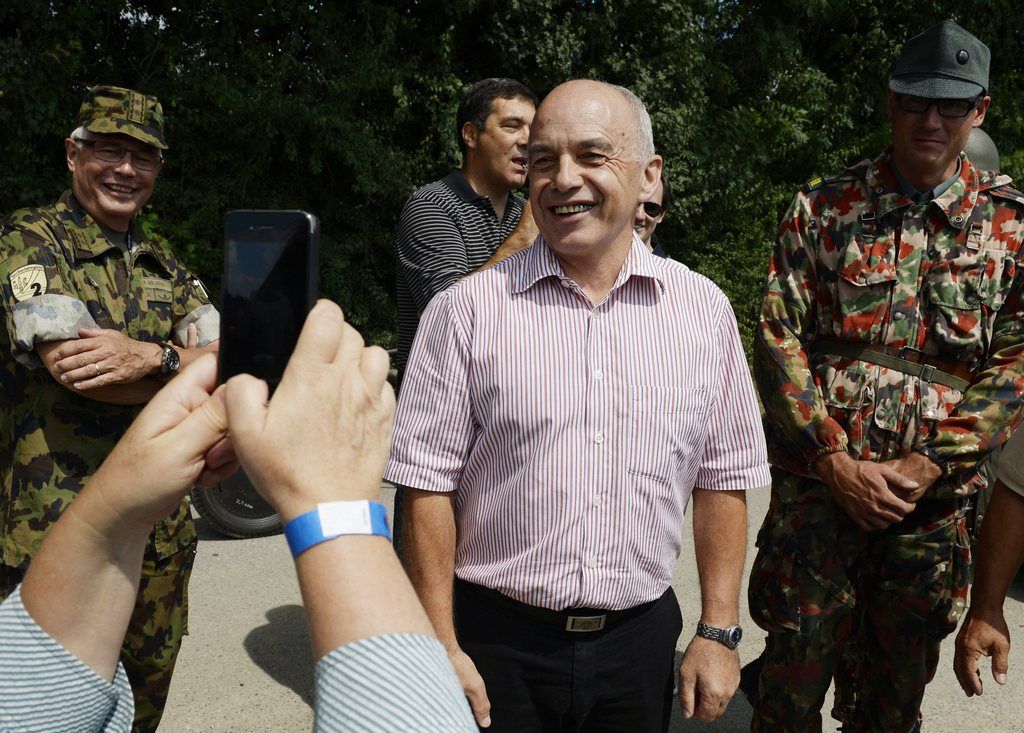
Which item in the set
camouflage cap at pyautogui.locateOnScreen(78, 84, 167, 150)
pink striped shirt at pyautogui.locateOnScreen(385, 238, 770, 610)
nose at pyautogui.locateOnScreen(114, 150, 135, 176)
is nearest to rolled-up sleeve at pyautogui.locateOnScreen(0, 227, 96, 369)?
nose at pyautogui.locateOnScreen(114, 150, 135, 176)

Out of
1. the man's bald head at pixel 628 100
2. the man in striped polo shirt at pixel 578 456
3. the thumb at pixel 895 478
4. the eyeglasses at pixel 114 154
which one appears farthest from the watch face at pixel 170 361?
the thumb at pixel 895 478

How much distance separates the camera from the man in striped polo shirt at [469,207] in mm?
3213

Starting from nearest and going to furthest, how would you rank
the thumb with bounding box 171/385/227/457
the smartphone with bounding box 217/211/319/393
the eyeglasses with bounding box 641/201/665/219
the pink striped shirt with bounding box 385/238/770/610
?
the thumb with bounding box 171/385/227/457
the smartphone with bounding box 217/211/319/393
the pink striped shirt with bounding box 385/238/770/610
the eyeglasses with bounding box 641/201/665/219

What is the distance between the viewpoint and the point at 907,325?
298cm

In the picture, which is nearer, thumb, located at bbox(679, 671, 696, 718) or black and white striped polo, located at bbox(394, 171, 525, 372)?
thumb, located at bbox(679, 671, 696, 718)

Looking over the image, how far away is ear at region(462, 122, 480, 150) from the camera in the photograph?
3625mm

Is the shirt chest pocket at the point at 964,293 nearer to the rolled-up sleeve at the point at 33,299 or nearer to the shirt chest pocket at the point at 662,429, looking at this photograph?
the shirt chest pocket at the point at 662,429

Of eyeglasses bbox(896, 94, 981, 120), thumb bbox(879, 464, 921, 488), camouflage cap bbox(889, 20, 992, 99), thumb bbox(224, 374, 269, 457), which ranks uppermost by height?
camouflage cap bbox(889, 20, 992, 99)

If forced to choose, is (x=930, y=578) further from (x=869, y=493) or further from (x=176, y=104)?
(x=176, y=104)

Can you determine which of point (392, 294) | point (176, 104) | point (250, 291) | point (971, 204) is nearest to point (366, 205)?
point (392, 294)

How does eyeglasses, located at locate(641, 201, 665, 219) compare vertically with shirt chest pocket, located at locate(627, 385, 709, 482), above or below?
above

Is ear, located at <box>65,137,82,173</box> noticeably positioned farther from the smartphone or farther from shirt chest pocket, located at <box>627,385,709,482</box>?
the smartphone

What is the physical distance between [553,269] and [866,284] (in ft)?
4.30

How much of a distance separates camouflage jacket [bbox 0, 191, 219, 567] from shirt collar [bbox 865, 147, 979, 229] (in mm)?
2520
